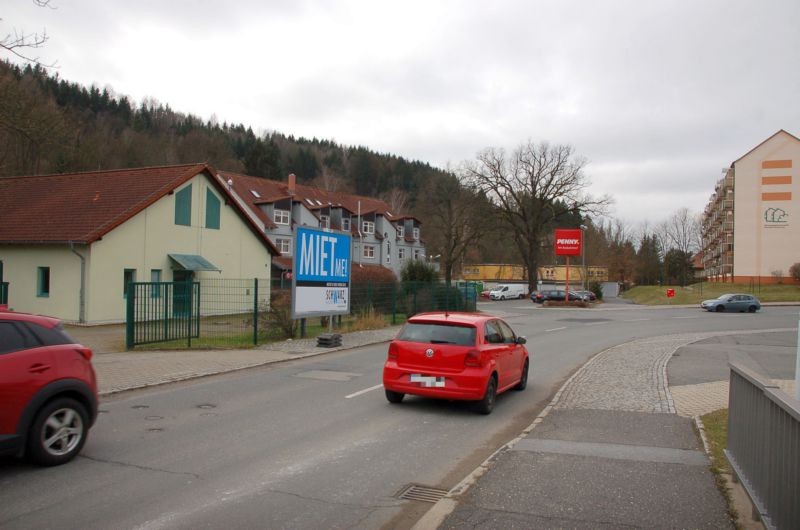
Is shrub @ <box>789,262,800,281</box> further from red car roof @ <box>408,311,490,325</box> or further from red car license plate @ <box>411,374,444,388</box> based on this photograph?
red car license plate @ <box>411,374,444,388</box>

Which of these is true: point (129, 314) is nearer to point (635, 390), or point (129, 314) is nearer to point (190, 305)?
point (190, 305)

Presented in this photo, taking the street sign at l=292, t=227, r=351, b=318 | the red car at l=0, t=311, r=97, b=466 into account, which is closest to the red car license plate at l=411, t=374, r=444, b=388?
the red car at l=0, t=311, r=97, b=466

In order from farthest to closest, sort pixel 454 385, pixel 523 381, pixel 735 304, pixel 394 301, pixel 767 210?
1. pixel 767 210
2. pixel 735 304
3. pixel 394 301
4. pixel 523 381
5. pixel 454 385

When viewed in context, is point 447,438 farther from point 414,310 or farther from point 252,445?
point 414,310

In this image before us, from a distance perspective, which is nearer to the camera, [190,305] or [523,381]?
[523,381]

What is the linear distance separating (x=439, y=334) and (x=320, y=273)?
10.2 meters

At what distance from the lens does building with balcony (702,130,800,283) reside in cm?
7294

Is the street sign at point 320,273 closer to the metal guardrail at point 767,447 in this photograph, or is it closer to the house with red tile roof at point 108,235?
the house with red tile roof at point 108,235

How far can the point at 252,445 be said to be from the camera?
7.46 metres

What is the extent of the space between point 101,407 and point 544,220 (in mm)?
60933

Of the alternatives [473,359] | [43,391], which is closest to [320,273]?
[473,359]

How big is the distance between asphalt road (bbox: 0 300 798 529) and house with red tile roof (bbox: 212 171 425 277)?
3690 cm

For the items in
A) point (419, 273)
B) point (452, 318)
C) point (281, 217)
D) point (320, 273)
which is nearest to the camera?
point (452, 318)

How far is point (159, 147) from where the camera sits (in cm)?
6988
